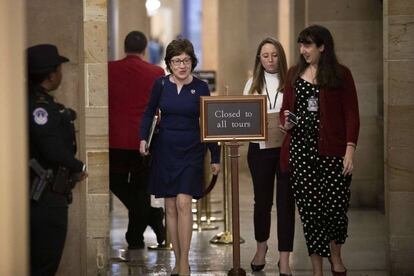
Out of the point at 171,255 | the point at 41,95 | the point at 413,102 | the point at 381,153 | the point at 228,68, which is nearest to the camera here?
the point at 41,95

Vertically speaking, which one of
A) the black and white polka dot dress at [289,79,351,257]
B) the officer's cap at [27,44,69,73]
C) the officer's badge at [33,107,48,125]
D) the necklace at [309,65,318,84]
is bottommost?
the black and white polka dot dress at [289,79,351,257]

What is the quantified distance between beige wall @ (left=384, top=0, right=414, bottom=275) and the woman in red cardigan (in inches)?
24.3

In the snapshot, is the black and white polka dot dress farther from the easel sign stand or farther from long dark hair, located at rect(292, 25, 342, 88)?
the easel sign stand

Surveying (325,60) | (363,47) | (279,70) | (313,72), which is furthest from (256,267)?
(363,47)

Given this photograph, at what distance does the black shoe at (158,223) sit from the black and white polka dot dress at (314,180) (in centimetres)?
243

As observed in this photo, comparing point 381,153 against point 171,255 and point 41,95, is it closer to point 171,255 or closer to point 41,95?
point 171,255

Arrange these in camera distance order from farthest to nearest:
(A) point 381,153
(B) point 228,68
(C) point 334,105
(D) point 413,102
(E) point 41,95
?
(B) point 228,68 < (A) point 381,153 < (D) point 413,102 < (C) point 334,105 < (E) point 41,95

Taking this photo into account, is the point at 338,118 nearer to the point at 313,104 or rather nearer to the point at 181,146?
the point at 313,104

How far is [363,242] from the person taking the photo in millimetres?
11375

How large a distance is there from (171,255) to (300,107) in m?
2.51

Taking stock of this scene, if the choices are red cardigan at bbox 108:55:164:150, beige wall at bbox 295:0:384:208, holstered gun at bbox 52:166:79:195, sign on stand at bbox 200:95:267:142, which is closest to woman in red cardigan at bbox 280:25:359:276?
sign on stand at bbox 200:95:267:142

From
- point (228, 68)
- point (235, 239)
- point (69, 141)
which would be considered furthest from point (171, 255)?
point (228, 68)

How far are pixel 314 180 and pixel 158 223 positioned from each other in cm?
262

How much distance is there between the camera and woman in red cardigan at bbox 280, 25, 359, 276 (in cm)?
876
